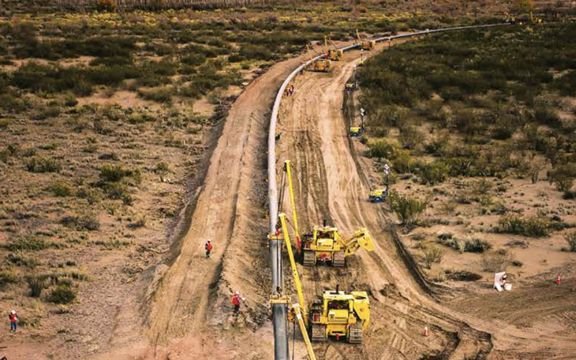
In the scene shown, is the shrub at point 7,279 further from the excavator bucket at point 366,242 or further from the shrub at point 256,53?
the shrub at point 256,53

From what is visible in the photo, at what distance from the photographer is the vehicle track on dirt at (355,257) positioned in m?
19.8

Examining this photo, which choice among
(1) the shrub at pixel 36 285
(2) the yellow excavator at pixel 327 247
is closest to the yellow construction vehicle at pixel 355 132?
(2) the yellow excavator at pixel 327 247

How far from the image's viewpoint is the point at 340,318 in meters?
19.5

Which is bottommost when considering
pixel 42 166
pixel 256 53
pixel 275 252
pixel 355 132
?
pixel 275 252

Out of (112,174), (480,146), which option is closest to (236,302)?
(112,174)

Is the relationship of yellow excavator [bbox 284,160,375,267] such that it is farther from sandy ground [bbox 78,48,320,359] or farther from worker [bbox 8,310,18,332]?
worker [bbox 8,310,18,332]

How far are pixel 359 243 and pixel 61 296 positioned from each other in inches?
390

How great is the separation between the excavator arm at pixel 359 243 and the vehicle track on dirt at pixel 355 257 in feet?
2.14

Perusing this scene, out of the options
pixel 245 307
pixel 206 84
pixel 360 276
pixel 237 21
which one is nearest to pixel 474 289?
pixel 360 276

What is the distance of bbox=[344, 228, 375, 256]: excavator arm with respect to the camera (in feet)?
76.4

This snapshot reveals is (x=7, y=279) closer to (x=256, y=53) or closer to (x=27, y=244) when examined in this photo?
(x=27, y=244)

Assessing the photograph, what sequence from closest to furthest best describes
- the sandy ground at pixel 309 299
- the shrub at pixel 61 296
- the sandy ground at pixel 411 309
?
the sandy ground at pixel 309 299 < the sandy ground at pixel 411 309 < the shrub at pixel 61 296

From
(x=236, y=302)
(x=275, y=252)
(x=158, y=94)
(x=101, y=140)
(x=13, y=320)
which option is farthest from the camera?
(x=158, y=94)

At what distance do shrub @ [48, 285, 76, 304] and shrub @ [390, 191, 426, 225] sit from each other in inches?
519
